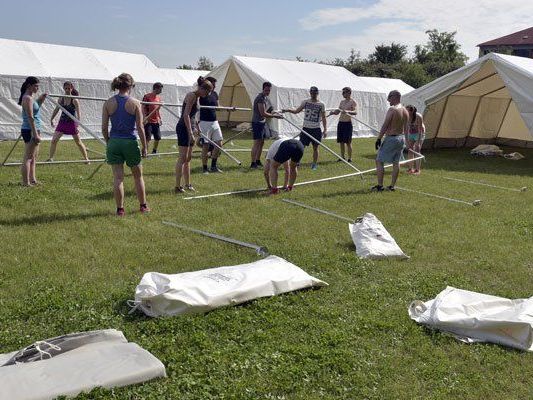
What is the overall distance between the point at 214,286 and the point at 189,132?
4216 mm

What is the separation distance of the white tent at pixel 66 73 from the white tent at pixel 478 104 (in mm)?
9100

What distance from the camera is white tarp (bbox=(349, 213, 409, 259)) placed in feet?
17.4

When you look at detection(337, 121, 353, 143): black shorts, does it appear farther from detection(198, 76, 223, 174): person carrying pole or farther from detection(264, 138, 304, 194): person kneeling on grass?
detection(264, 138, 304, 194): person kneeling on grass

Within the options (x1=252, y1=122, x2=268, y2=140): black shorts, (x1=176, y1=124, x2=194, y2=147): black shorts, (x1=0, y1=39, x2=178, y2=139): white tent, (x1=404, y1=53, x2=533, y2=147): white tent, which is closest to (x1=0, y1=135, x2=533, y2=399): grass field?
(x1=176, y1=124, x2=194, y2=147): black shorts

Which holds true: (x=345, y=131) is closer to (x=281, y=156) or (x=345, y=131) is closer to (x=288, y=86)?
(x=281, y=156)

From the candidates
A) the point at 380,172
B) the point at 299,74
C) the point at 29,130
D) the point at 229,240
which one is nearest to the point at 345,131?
the point at 380,172

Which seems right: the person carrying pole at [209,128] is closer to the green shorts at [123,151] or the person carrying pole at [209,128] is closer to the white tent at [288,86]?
the green shorts at [123,151]

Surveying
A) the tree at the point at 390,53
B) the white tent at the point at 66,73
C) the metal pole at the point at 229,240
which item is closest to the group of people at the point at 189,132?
the metal pole at the point at 229,240

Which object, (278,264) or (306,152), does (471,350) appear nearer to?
(278,264)

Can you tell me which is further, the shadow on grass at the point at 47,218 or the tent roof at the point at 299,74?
the tent roof at the point at 299,74

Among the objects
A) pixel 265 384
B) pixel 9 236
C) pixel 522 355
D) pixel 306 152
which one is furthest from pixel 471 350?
pixel 306 152

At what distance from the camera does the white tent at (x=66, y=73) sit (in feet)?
50.7

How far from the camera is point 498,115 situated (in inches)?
750

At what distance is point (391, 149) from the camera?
8.87m
